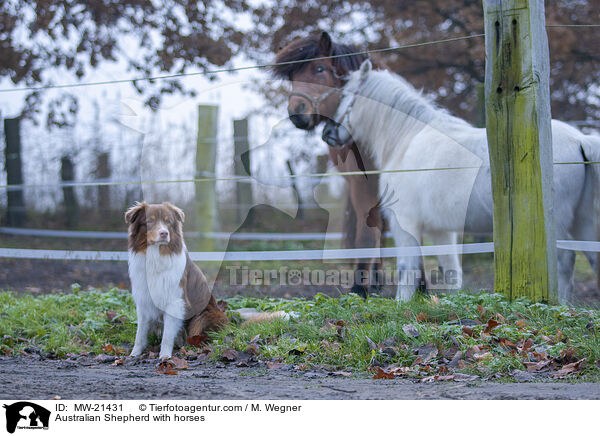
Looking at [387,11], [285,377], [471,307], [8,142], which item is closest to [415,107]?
[471,307]

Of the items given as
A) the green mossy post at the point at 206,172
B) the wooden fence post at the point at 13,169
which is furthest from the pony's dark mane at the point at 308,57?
the wooden fence post at the point at 13,169

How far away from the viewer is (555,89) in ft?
27.2

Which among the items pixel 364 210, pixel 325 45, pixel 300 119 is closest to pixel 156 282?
pixel 300 119

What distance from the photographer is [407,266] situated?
4.33 metres

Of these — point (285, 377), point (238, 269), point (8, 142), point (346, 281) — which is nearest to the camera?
point (285, 377)

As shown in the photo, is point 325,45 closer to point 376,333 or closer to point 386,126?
point 386,126

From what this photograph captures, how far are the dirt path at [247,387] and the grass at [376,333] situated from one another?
21cm

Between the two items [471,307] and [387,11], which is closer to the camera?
[471,307]

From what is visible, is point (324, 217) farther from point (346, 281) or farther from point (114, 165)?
point (346, 281)

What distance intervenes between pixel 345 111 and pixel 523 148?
1.70 metres

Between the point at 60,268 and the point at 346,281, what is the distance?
157 inches
